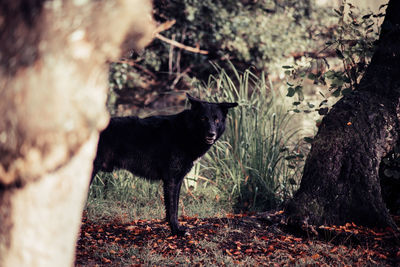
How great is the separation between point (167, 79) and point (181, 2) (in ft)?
6.00

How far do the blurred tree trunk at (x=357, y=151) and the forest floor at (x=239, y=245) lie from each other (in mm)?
157

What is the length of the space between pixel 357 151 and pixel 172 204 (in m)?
1.84

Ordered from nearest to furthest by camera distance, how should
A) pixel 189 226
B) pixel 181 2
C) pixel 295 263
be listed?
pixel 295 263
pixel 189 226
pixel 181 2

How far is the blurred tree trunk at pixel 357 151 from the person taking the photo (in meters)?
3.39

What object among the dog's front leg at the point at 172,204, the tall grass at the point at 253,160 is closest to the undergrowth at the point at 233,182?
the tall grass at the point at 253,160

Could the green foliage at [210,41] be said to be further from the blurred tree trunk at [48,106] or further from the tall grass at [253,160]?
the blurred tree trunk at [48,106]

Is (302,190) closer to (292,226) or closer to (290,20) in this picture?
(292,226)

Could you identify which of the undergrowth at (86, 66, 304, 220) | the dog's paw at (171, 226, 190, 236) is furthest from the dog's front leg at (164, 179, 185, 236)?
the undergrowth at (86, 66, 304, 220)

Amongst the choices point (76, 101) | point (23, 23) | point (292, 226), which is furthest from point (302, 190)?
point (23, 23)

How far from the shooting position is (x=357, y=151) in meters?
3.48

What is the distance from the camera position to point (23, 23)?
4.24 feet

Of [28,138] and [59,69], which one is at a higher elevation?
[59,69]

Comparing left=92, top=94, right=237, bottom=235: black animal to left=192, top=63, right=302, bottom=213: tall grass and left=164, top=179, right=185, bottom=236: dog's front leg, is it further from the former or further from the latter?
left=192, top=63, right=302, bottom=213: tall grass

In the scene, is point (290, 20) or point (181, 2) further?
point (290, 20)
